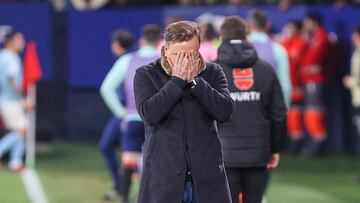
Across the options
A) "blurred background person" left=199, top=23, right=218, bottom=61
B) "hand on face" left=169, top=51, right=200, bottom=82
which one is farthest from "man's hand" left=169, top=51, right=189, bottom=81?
"blurred background person" left=199, top=23, right=218, bottom=61

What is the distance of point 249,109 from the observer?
6770 millimetres

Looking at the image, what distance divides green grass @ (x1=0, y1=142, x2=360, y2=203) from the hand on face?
216 inches

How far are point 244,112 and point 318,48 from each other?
7421 millimetres

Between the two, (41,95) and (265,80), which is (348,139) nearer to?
(41,95)

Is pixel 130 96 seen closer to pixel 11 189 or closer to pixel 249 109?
pixel 249 109

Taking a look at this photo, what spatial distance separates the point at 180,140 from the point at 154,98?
0.96ft

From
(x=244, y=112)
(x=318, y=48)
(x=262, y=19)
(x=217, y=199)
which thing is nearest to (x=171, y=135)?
(x=217, y=199)

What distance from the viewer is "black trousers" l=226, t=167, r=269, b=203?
6766 millimetres

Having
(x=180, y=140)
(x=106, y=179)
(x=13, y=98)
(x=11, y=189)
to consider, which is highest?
(x=180, y=140)

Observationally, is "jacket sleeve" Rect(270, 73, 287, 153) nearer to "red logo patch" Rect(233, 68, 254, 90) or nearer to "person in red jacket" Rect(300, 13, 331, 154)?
"red logo patch" Rect(233, 68, 254, 90)

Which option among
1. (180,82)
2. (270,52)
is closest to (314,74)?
(270,52)

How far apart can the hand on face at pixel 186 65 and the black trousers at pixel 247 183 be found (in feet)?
6.35

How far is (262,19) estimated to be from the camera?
912 centimetres

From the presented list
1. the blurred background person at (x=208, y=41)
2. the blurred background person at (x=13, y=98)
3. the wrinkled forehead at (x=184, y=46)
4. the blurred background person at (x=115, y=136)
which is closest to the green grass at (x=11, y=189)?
the blurred background person at (x=13, y=98)
